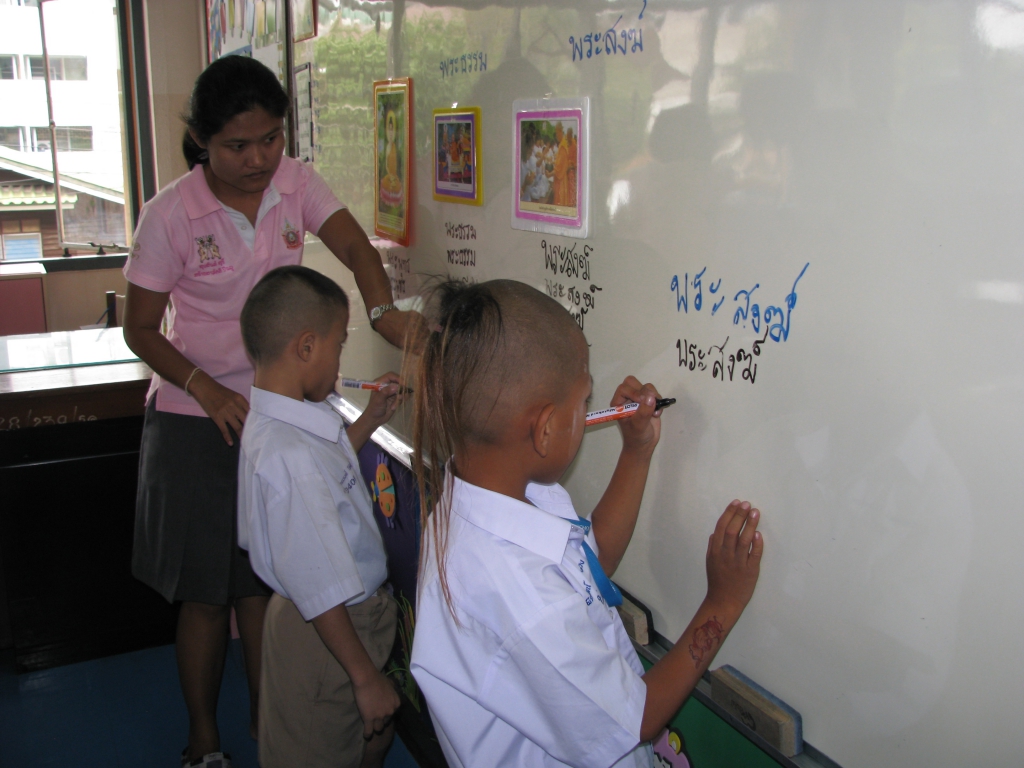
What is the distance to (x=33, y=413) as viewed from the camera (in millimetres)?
2443

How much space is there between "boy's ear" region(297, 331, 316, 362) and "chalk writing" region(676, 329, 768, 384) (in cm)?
70

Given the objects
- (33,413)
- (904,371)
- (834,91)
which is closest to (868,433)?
(904,371)

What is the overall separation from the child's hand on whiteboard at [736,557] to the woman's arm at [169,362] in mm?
1069

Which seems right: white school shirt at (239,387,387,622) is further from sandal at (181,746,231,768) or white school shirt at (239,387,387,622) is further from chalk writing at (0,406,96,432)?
chalk writing at (0,406,96,432)

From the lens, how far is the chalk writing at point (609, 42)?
42.1 inches

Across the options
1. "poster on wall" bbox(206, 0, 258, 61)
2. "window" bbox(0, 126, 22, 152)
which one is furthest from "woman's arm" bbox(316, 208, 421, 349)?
"window" bbox(0, 126, 22, 152)

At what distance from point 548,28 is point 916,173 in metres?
0.68

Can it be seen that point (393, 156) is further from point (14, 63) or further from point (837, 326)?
point (14, 63)

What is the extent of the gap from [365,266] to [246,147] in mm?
327

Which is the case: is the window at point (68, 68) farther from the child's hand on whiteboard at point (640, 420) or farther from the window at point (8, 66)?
the child's hand on whiteboard at point (640, 420)

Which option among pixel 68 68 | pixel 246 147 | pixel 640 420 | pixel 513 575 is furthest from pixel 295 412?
pixel 68 68

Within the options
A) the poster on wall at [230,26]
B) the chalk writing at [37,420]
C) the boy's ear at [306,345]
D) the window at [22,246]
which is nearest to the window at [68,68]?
the window at [22,246]

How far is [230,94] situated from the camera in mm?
1576

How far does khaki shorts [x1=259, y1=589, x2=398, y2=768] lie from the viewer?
156cm
